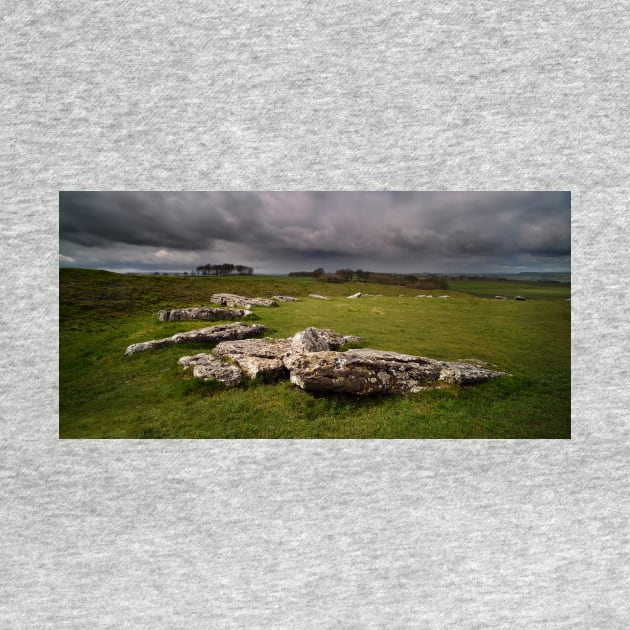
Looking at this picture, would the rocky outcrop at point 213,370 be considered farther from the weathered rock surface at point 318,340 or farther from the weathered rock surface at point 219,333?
the weathered rock surface at point 318,340

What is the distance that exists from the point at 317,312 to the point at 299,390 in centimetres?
65

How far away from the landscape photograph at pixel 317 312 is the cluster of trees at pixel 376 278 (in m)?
0.01

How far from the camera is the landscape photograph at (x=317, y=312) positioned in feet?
10.8

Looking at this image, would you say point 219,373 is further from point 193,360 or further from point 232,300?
point 232,300

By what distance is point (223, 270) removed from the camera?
11.0 feet

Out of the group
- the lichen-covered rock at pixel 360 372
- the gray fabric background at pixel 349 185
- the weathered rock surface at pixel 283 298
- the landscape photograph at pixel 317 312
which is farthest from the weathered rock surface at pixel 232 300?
the gray fabric background at pixel 349 185

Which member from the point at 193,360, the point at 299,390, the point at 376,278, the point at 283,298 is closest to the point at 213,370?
the point at 193,360

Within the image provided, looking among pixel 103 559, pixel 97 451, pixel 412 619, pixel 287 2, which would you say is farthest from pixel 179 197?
pixel 412 619

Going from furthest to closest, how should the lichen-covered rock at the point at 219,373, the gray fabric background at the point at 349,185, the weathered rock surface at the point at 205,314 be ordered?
the weathered rock surface at the point at 205,314
the lichen-covered rock at the point at 219,373
the gray fabric background at the point at 349,185

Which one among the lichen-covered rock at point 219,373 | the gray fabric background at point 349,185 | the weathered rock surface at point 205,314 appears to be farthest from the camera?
the weathered rock surface at point 205,314

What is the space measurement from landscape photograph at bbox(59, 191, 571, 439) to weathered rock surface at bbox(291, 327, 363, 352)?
12mm

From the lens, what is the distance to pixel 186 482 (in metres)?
3.25

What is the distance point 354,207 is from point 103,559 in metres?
3.36

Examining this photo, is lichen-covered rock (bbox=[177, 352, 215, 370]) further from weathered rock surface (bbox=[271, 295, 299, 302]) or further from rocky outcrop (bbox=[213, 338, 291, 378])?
weathered rock surface (bbox=[271, 295, 299, 302])
